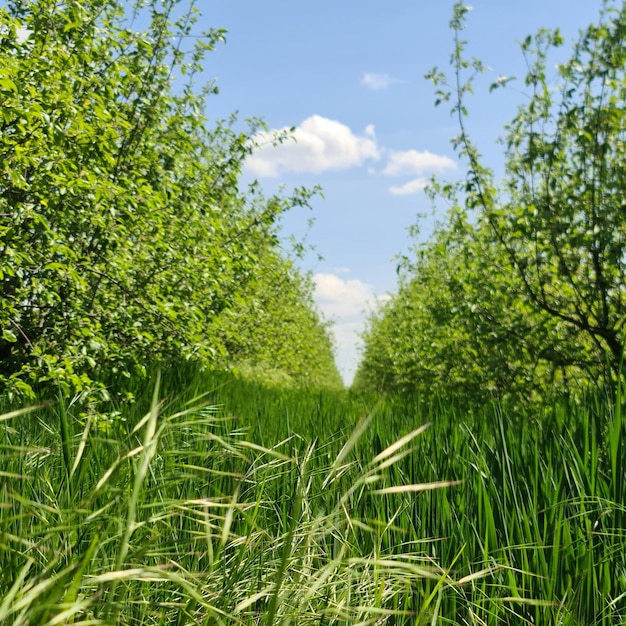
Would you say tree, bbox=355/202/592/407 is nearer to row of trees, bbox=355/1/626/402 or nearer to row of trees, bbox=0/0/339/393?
row of trees, bbox=355/1/626/402

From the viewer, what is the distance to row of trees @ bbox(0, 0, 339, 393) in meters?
3.76

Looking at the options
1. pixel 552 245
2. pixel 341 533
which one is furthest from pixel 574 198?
pixel 341 533

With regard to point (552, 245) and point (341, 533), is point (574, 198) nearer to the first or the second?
point (552, 245)

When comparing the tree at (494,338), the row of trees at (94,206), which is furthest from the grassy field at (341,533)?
the tree at (494,338)

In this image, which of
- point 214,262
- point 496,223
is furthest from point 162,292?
point 496,223

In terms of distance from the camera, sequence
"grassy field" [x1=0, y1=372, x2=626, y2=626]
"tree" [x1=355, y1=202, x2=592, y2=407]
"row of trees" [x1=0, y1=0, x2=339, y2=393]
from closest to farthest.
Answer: "grassy field" [x1=0, y1=372, x2=626, y2=626], "row of trees" [x1=0, y1=0, x2=339, y2=393], "tree" [x1=355, y1=202, x2=592, y2=407]

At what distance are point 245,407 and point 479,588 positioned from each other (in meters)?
3.39

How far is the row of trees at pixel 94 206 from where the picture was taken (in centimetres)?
376

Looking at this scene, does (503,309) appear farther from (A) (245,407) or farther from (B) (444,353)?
(A) (245,407)

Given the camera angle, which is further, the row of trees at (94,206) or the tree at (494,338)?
the tree at (494,338)

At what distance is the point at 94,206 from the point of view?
13.6 ft

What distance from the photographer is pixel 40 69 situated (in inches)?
150

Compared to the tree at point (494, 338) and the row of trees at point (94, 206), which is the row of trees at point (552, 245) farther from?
the row of trees at point (94, 206)

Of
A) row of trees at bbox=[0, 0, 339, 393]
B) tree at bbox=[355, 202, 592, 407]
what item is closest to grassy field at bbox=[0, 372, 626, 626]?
row of trees at bbox=[0, 0, 339, 393]
